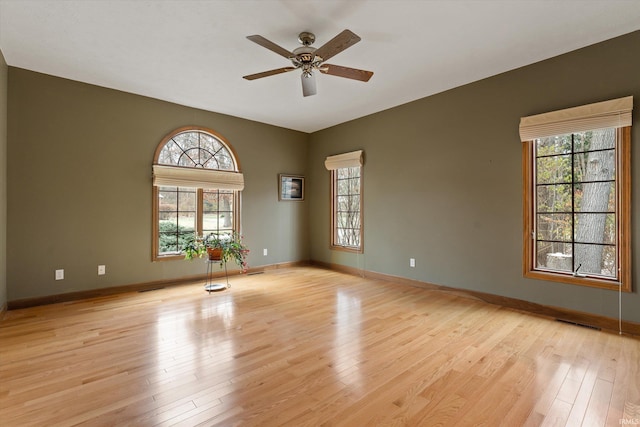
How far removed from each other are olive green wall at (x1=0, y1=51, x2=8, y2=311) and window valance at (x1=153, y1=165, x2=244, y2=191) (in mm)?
1543

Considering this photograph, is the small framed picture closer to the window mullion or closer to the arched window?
the arched window

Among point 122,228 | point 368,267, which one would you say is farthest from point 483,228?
point 122,228

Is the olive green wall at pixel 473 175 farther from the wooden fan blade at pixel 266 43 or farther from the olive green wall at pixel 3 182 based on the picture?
the olive green wall at pixel 3 182

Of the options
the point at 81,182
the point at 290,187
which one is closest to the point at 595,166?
the point at 290,187

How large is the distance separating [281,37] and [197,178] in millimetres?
2716

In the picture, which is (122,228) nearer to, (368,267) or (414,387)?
(368,267)

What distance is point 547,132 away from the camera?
3.28m

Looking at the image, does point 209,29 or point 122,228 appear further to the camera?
point 122,228

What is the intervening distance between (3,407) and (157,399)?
86cm

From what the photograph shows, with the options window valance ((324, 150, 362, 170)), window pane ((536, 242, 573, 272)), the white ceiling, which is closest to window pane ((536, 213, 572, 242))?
window pane ((536, 242, 573, 272))

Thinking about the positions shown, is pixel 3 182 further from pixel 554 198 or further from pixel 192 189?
pixel 554 198

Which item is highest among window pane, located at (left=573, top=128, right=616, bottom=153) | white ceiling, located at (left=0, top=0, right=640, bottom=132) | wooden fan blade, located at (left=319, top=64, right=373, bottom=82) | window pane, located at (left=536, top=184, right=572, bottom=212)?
white ceiling, located at (left=0, top=0, right=640, bottom=132)

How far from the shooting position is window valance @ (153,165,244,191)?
14.8 feet

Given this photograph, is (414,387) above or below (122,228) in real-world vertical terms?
below
